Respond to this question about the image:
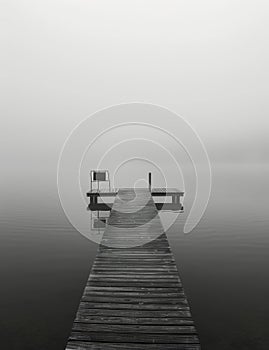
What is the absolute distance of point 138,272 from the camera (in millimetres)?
8055

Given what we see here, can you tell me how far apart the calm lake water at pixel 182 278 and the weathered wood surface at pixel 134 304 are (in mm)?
1912

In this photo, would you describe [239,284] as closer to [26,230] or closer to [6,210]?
[26,230]

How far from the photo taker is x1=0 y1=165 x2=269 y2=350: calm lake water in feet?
26.0

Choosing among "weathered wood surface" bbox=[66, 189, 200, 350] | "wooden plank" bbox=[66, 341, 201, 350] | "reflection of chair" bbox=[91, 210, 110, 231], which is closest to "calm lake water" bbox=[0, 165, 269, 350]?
"weathered wood surface" bbox=[66, 189, 200, 350]

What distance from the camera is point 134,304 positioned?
20.8 feet

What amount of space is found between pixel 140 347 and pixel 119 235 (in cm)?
668

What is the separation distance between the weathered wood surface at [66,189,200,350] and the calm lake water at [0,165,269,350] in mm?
1912

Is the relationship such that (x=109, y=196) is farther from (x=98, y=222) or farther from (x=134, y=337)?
(x=134, y=337)

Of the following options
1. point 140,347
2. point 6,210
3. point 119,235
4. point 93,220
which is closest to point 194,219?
point 93,220

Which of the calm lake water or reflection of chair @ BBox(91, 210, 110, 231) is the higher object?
reflection of chair @ BBox(91, 210, 110, 231)

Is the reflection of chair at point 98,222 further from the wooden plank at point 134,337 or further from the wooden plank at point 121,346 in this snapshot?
the wooden plank at point 121,346

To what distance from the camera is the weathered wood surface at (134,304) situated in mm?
Answer: 5152

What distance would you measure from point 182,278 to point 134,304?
246 inches

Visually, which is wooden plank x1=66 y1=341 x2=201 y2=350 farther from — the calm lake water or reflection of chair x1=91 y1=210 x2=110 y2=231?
reflection of chair x1=91 y1=210 x2=110 y2=231
